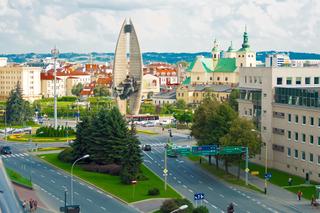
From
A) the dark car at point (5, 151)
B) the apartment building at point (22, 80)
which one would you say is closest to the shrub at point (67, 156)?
the dark car at point (5, 151)

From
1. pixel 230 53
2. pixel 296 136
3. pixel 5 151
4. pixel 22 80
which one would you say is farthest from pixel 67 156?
pixel 230 53

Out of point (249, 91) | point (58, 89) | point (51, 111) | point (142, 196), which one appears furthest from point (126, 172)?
point (58, 89)

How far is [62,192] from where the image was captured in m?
43.0

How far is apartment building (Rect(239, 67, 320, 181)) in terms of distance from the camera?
50.8 metres

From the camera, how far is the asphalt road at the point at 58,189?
126 ft

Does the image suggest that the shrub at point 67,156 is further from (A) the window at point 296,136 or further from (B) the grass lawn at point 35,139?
(A) the window at point 296,136

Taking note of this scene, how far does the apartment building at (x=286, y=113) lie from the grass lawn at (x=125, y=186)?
12396 millimetres

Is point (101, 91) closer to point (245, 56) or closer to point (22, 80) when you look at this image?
point (22, 80)

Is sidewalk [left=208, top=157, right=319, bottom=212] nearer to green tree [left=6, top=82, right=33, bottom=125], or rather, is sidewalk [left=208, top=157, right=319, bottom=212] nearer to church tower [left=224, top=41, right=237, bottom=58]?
green tree [left=6, top=82, right=33, bottom=125]

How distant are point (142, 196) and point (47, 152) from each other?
2620cm

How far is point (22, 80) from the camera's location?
16762 cm

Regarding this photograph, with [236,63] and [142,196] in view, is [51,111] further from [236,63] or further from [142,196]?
[142,196]

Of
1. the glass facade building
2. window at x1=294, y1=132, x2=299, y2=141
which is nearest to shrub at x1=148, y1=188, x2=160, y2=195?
window at x1=294, y1=132, x2=299, y2=141

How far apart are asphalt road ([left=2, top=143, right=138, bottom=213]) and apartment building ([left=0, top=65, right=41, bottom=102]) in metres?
111
